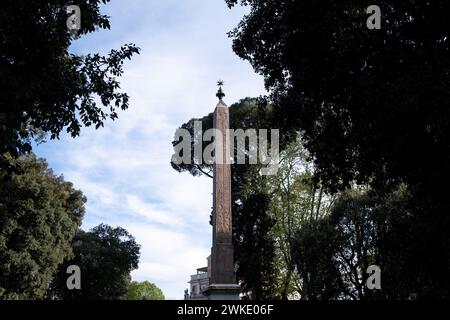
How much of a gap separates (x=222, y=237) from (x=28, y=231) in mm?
12227

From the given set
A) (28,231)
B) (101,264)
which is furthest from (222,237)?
(101,264)

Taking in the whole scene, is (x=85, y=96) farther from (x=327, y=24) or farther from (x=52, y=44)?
(x=327, y=24)

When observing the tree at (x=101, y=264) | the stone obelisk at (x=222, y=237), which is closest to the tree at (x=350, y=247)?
the stone obelisk at (x=222, y=237)

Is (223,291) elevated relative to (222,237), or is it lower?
lower

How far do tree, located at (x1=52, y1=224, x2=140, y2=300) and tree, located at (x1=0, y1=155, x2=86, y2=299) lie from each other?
13899 millimetres

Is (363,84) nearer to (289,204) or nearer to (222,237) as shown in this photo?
(222,237)

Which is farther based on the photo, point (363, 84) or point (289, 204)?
point (289, 204)

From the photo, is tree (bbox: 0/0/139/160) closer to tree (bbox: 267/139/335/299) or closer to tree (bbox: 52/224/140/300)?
tree (bbox: 267/139/335/299)

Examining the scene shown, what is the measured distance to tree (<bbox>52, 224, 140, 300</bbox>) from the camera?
40.1 m

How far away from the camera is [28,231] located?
78.2 ft

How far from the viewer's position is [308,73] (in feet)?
38.7

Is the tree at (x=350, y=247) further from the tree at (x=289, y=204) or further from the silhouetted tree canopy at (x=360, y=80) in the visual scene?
the silhouetted tree canopy at (x=360, y=80)

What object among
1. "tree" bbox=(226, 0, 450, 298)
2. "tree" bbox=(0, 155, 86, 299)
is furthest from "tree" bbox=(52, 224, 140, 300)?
"tree" bbox=(226, 0, 450, 298)
